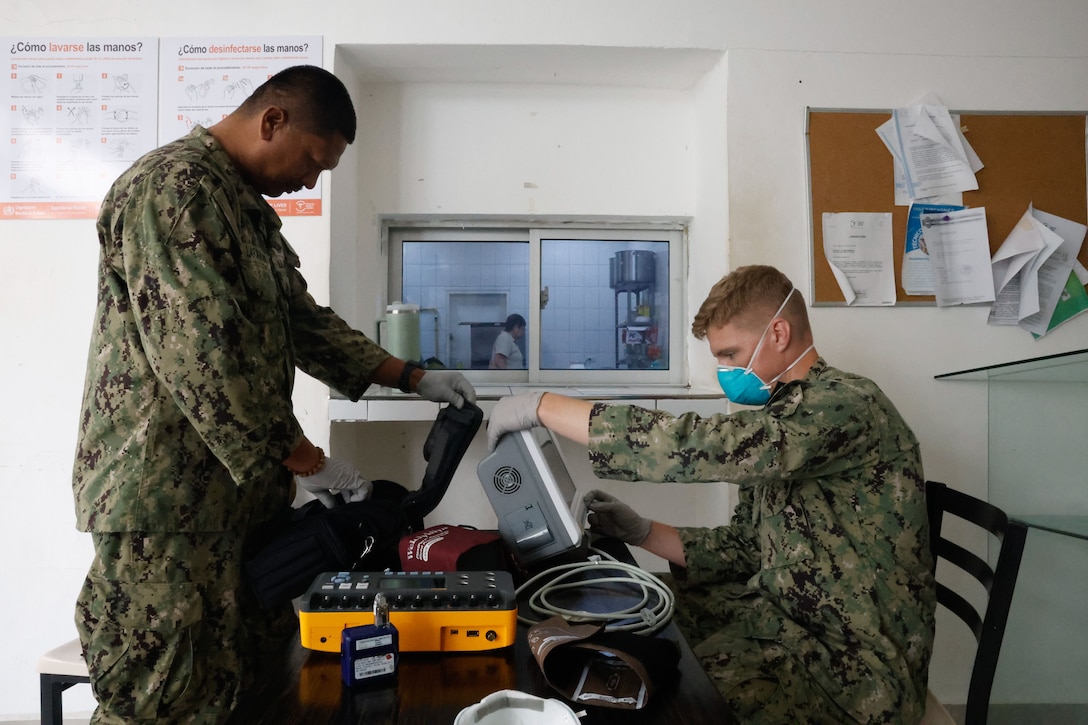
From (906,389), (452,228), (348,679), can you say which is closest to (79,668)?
(348,679)

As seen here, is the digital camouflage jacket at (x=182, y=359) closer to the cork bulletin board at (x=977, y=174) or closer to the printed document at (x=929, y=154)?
the cork bulletin board at (x=977, y=174)

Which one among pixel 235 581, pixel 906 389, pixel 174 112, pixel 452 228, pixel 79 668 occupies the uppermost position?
pixel 174 112

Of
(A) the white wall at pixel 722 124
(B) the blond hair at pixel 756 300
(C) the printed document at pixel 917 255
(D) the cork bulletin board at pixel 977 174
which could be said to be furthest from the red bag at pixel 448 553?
(C) the printed document at pixel 917 255

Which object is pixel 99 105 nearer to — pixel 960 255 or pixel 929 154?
pixel 929 154

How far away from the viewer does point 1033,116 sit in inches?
85.0

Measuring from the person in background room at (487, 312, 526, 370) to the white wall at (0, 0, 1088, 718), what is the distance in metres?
0.66

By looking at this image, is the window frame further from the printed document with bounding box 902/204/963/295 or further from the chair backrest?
the chair backrest

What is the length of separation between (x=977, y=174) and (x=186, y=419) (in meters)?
2.25

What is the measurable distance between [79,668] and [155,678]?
37cm

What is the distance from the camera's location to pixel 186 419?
1.21m

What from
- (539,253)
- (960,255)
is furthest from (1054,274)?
(539,253)

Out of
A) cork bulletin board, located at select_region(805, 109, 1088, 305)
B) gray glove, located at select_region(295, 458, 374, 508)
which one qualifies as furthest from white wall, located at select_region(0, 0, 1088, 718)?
gray glove, located at select_region(295, 458, 374, 508)

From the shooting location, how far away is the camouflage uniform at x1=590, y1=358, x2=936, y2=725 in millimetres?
1183

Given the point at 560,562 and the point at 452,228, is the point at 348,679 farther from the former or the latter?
the point at 452,228
